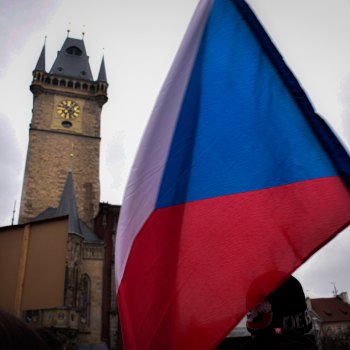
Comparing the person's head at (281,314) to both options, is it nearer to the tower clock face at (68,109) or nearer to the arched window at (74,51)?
the tower clock face at (68,109)

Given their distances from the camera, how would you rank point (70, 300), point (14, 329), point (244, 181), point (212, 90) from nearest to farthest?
1. point (14, 329)
2. point (244, 181)
3. point (212, 90)
4. point (70, 300)

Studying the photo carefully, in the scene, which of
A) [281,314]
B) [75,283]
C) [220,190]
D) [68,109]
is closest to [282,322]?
[281,314]

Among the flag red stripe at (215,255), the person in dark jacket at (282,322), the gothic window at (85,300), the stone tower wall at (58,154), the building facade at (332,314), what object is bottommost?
the person in dark jacket at (282,322)

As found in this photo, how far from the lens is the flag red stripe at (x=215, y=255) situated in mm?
2361

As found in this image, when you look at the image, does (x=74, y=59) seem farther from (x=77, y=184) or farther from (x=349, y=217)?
(x=349, y=217)

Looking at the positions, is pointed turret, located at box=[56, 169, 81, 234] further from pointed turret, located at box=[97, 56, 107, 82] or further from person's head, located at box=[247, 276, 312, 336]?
person's head, located at box=[247, 276, 312, 336]

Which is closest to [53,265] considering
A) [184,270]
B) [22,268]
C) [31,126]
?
[22,268]

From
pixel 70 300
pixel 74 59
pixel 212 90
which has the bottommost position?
pixel 212 90

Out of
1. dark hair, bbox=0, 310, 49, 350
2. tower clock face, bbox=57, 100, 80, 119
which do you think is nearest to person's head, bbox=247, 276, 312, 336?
dark hair, bbox=0, 310, 49, 350

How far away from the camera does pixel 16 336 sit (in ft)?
3.33

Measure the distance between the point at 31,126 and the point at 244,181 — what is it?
33688 millimetres

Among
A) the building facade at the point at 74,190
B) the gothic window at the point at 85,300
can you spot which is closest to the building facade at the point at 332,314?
the building facade at the point at 74,190

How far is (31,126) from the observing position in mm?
33656

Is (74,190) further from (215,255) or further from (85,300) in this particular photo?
(215,255)
